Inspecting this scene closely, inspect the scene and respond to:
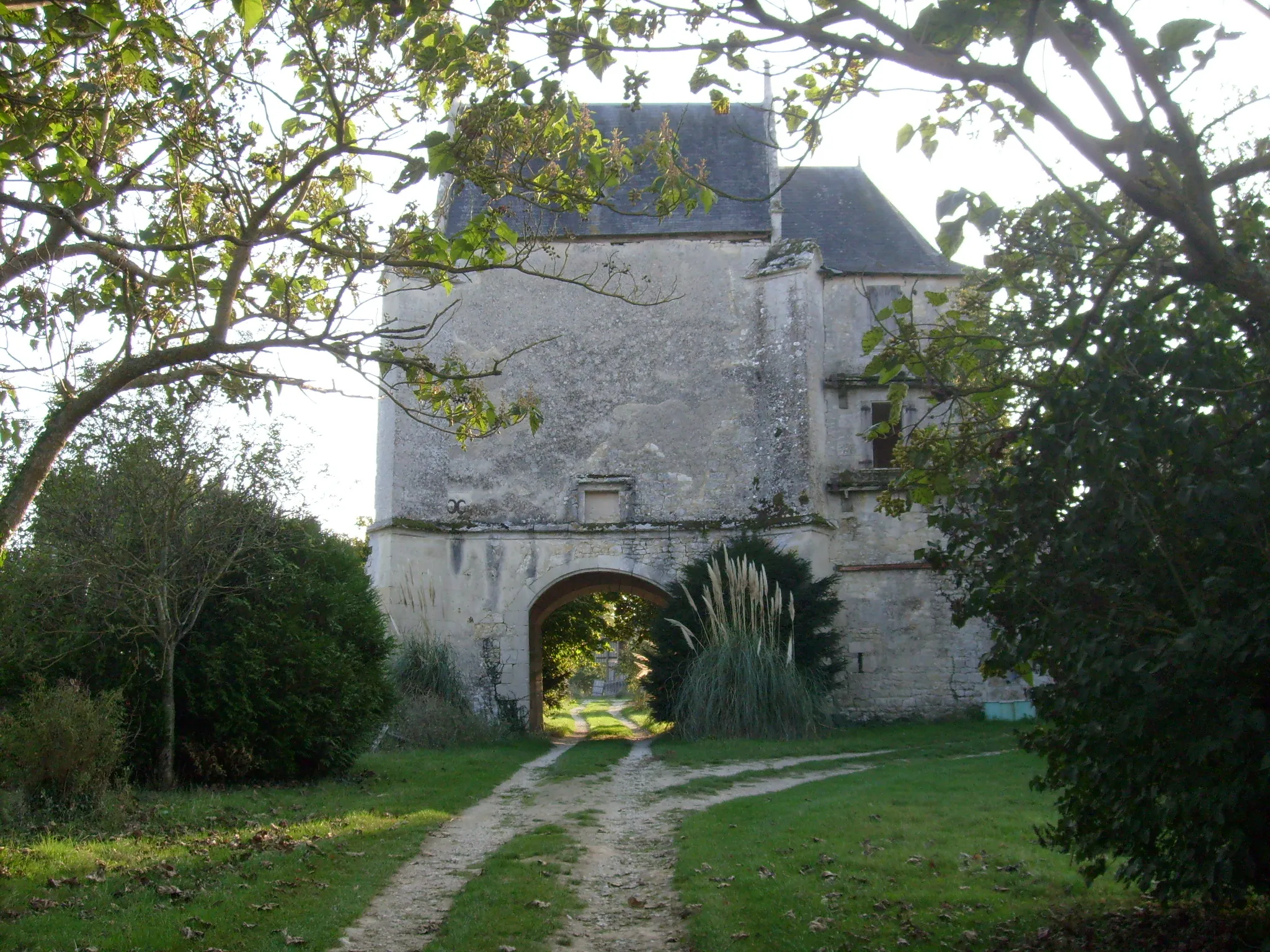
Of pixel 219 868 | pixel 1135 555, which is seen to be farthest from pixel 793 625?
pixel 1135 555

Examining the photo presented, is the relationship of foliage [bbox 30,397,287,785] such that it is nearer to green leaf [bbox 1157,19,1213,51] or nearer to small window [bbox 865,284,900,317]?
green leaf [bbox 1157,19,1213,51]

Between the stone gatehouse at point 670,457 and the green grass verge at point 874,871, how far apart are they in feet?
29.7

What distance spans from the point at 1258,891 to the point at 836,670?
38.2ft

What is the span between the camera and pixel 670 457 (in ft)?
63.4

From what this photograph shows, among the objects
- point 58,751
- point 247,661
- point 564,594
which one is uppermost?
point 564,594

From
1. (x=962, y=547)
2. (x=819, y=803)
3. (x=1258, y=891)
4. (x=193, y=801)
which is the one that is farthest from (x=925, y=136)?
(x=193, y=801)

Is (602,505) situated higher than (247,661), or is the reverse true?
(602,505)

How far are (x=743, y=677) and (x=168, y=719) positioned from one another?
7049 millimetres

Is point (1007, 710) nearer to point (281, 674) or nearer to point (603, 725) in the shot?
point (603, 725)

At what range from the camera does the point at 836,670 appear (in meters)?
16.2

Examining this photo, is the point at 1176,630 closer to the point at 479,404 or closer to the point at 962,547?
the point at 962,547

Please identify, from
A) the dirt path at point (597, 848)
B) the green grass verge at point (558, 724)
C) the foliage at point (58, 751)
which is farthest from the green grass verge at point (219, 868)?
the green grass verge at point (558, 724)

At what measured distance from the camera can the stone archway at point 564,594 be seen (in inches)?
764

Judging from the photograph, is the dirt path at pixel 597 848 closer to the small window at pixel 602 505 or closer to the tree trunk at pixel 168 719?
the tree trunk at pixel 168 719
